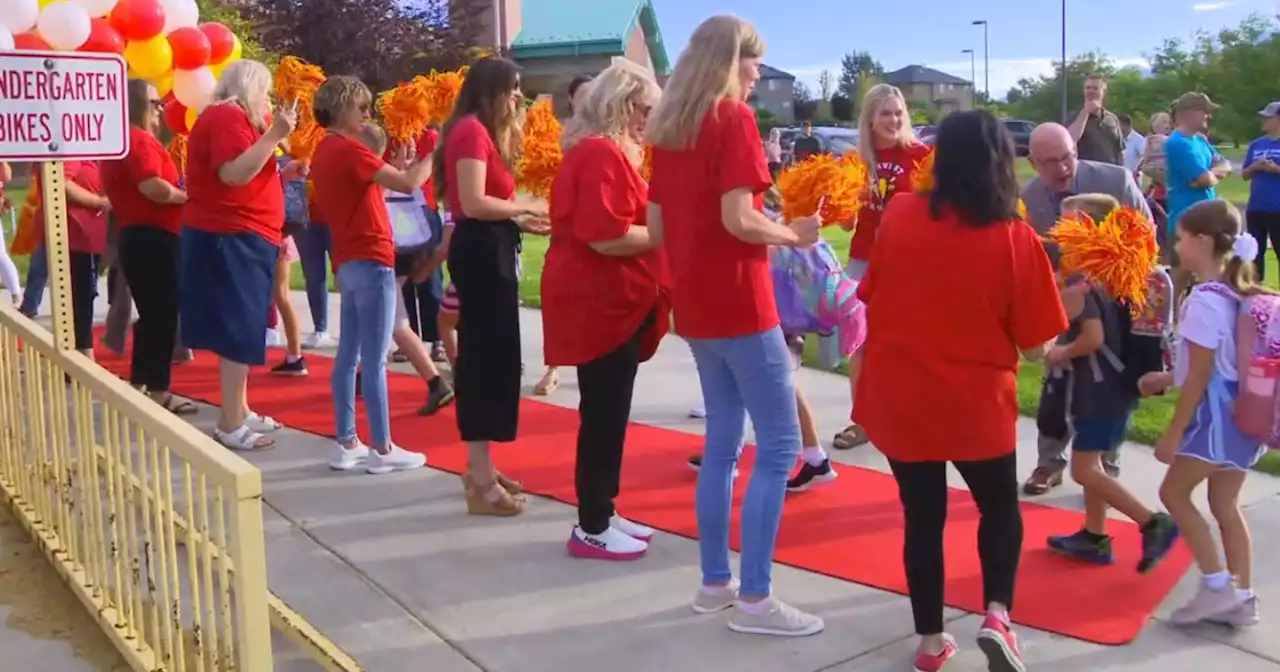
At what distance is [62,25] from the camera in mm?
6918

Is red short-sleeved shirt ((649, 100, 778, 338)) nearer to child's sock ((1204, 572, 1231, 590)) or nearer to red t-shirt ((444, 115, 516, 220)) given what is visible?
red t-shirt ((444, 115, 516, 220))

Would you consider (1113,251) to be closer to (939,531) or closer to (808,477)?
(939,531)

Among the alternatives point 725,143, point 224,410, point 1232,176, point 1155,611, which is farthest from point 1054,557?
point 1232,176

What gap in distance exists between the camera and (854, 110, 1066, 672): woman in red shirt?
3.17 m

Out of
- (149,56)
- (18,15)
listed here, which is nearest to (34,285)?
(149,56)

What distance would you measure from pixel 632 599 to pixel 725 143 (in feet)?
5.25

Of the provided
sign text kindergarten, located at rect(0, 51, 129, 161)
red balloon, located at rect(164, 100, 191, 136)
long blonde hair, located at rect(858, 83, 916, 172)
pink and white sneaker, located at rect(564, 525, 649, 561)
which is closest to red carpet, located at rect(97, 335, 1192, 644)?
→ pink and white sneaker, located at rect(564, 525, 649, 561)

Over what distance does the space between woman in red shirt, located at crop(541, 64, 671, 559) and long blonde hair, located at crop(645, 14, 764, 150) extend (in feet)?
1.41

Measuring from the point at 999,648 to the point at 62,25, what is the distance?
20.6 feet

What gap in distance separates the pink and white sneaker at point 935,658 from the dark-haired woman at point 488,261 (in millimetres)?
1990

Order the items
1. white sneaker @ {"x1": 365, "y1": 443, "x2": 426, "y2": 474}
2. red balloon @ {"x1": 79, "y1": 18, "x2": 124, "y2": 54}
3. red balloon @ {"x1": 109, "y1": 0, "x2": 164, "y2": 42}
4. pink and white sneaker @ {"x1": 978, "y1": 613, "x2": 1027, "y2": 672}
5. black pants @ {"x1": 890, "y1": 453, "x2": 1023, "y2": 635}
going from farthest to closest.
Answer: red balloon @ {"x1": 109, "y1": 0, "x2": 164, "y2": 42} < red balloon @ {"x1": 79, "y1": 18, "x2": 124, "y2": 54} < white sneaker @ {"x1": 365, "y1": 443, "x2": 426, "y2": 474} < black pants @ {"x1": 890, "y1": 453, "x2": 1023, "y2": 635} < pink and white sneaker @ {"x1": 978, "y1": 613, "x2": 1027, "y2": 672}

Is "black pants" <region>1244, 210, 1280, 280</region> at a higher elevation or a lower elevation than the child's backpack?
higher

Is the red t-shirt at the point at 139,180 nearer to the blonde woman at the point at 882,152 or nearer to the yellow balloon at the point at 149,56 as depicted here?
the yellow balloon at the point at 149,56

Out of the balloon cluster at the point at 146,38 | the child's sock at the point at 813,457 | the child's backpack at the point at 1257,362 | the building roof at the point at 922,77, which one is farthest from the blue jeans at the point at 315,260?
the building roof at the point at 922,77
